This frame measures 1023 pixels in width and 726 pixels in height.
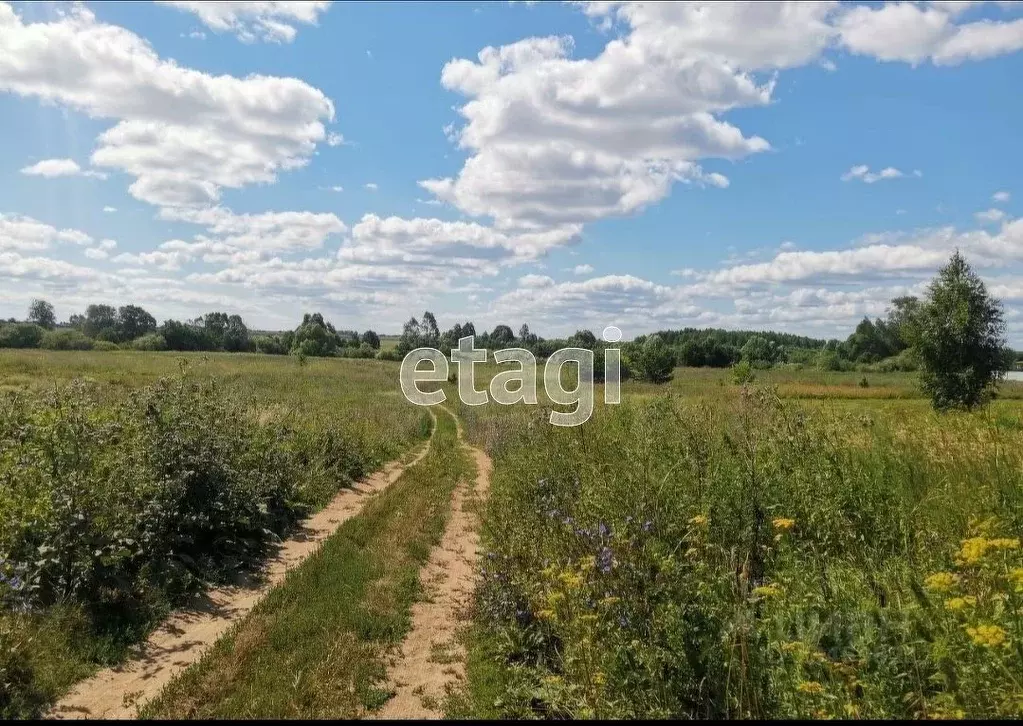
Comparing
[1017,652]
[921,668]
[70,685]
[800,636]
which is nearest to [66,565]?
[70,685]

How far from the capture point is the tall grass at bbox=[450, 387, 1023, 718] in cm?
339

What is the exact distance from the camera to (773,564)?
549cm

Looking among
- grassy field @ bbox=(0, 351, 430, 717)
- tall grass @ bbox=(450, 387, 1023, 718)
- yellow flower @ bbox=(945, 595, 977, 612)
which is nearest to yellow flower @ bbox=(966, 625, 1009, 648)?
tall grass @ bbox=(450, 387, 1023, 718)

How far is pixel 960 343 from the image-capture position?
30.5 meters

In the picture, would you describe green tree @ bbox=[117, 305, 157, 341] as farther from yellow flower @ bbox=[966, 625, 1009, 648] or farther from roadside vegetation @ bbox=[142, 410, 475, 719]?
yellow flower @ bbox=[966, 625, 1009, 648]

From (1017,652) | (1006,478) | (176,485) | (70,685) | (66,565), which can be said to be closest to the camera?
(1017,652)

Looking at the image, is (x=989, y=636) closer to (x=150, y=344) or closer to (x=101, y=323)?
(x=150, y=344)

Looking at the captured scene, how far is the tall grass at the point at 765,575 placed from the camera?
3387mm

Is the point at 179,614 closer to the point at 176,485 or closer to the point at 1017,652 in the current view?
the point at 176,485

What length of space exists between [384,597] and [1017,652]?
6.17 meters

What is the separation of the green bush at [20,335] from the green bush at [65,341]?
6.54 ft

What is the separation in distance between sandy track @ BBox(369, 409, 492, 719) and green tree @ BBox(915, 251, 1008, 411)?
2947 centimetres

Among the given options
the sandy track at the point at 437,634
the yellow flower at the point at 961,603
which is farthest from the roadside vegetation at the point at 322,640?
the yellow flower at the point at 961,603

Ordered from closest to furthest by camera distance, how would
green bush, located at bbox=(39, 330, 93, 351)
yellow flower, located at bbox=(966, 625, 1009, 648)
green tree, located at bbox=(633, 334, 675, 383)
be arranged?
1. yellow flower, located at bbox=(966, 625, 1009, 648)
2. green tree, located at bbox=(633, 334, 675, 383)
3. green bush, located at bbox=(39, 330, 93, 351)
